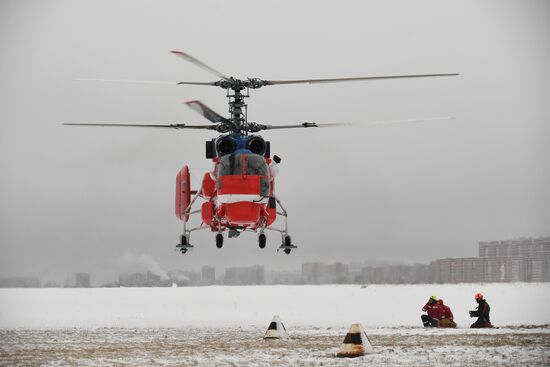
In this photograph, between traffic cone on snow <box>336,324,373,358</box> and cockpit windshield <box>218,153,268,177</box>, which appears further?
cockpit windshield <box>218,153,268,177</box>

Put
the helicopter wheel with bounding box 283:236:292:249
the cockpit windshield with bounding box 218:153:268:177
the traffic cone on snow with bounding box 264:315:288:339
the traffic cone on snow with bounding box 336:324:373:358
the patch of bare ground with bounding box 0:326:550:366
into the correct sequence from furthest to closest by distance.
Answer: the helicopter wheel with bounding box 283:236:292:249, the cockpit windshield with bounding box 218:153:268:177, the traffic cone on snow with bounding box 264:315:288:339, the traffic cone on snow with bounding box 336:324:373:358, the patch of bare ground with bounding box 0:326:550:366

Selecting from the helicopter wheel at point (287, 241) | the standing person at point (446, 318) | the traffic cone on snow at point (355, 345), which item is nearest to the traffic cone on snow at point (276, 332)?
the helicopter wheel at point (287, 241)

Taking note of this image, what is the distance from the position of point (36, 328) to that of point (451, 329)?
15931mm

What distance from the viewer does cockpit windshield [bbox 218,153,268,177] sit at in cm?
2645

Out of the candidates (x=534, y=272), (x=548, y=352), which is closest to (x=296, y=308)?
(x=548, y=352)

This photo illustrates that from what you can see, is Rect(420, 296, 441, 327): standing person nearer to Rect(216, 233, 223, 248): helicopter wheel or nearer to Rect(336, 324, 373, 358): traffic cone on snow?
Rect(216, 233, 223, 248): helicopter wheel

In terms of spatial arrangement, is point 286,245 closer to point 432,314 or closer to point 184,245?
→ point 184,245

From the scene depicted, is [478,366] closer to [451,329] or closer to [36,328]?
[451,329]

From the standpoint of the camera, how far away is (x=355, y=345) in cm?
1827

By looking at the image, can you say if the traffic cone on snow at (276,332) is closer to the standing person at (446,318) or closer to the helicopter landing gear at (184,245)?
the helicopter landing gear at (184,245)

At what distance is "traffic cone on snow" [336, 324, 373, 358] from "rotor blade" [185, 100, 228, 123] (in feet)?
33.0

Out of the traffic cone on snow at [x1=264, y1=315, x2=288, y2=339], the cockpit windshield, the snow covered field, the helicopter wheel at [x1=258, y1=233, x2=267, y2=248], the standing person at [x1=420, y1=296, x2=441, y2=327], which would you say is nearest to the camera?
the snow covered field

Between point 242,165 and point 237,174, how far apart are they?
14.2 inches


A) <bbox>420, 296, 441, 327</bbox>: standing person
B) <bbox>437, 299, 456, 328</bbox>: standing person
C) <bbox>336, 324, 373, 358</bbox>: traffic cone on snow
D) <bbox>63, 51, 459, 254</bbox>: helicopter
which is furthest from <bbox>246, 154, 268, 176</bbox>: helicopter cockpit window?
<bbox>336, 324, 373, 358</bbox>: traffic cone on snow
